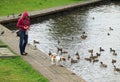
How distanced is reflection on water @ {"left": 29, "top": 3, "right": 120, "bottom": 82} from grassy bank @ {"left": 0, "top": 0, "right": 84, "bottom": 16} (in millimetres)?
3741

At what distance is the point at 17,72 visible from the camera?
21125 millimetres

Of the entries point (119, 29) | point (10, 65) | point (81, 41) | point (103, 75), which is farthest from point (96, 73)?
point (119, 29)

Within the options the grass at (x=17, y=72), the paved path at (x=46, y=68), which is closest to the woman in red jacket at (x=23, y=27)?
the paved path at (x=46, y=68)

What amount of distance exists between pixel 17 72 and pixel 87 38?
51.1ft

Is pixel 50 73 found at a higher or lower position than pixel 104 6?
lower

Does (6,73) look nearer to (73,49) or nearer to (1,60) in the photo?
(1,60)

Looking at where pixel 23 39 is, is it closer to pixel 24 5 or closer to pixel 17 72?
pixel 17 72

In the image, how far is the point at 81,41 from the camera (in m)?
34.8

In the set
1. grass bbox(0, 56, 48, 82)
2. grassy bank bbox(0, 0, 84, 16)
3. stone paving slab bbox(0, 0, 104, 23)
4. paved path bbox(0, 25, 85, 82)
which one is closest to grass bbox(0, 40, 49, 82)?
grass bbox(0, 56, 48, 82)

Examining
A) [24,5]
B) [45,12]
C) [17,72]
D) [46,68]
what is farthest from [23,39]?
[24,5]

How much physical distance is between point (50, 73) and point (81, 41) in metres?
13.8

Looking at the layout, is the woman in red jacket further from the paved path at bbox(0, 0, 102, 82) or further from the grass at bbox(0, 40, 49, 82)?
the grass at bbox(0, 40, 49, 82)

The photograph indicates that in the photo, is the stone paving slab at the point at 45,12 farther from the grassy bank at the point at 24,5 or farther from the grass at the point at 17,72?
the grass at the point at 17,72

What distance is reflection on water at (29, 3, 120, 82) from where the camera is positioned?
26109mm
